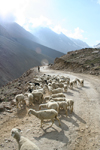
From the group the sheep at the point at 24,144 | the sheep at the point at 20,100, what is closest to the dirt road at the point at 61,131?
the sheep at the point at 24,144

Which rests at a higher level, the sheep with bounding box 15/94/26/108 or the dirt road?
the sheep with bounding box 15/94/26/108

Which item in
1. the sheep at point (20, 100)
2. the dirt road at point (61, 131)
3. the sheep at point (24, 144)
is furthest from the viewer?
the sheep at point (20, 100)

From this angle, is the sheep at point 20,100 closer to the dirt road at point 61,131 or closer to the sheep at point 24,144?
the dirt road at point 61,131

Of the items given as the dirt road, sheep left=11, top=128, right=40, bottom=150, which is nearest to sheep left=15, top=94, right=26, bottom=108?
the dirt road

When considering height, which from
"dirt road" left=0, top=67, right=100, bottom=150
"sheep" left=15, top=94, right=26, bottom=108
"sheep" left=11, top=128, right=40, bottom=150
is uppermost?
"sheep" left=15, top=94, right=26, bottom=108

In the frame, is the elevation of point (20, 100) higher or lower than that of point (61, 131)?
higher

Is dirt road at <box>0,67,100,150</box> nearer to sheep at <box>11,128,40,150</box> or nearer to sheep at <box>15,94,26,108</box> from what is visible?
sheep at <box>11,128,40,150</box>

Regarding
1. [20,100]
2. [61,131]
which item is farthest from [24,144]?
[20,100]

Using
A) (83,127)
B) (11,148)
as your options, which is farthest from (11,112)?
(83,127)

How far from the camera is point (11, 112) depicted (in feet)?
27.4

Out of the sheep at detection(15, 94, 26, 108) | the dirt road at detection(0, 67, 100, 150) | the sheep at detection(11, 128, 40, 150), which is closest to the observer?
the sheep at detection(11, 128, 40, 150)

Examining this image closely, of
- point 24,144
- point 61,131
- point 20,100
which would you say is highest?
point 20,100

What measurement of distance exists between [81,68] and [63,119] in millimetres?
23929

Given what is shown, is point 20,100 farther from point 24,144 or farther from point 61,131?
point 24,144
